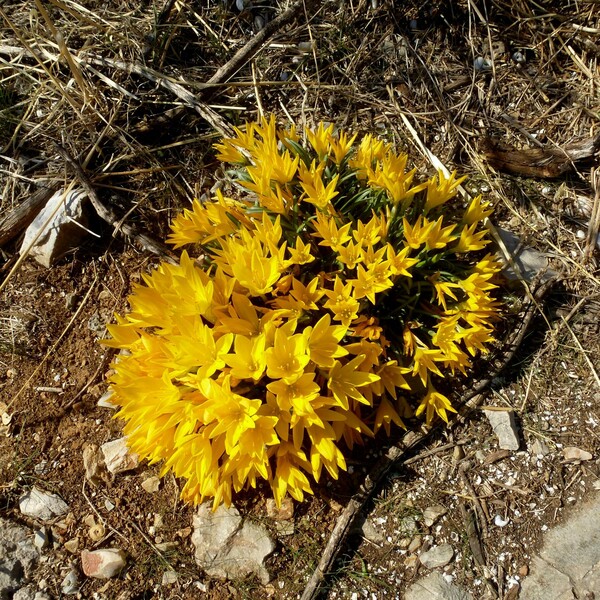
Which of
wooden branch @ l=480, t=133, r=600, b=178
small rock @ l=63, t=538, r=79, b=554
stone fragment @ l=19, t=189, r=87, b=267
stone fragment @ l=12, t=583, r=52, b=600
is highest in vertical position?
wooden branch @ l=480, t=133, r=600, b=178

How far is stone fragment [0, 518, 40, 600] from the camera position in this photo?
8.77ft

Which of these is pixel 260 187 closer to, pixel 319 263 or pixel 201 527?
pixel 319 263

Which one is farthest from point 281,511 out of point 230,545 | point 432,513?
point 432,513

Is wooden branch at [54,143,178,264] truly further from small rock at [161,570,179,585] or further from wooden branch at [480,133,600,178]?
wooden branch at [480,133,600,178]

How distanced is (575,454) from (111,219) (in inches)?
104

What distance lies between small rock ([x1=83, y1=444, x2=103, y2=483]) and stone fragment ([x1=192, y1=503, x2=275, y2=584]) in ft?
1.83

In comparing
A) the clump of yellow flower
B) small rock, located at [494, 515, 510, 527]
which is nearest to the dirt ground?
small rock, located at [494, 515, 510, 527]

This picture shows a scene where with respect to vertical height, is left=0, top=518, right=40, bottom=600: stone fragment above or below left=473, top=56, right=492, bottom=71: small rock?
A: below

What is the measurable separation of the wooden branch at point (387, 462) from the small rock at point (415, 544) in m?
0.27

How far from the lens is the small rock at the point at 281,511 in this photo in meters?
2.75

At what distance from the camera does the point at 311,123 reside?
141 inches

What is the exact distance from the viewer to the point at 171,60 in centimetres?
364

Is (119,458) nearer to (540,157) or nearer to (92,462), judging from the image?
(92,462)

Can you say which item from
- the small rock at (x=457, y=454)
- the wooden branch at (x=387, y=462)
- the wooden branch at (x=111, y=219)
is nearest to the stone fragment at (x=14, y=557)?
the wooden branch at (x=387, y=462)
